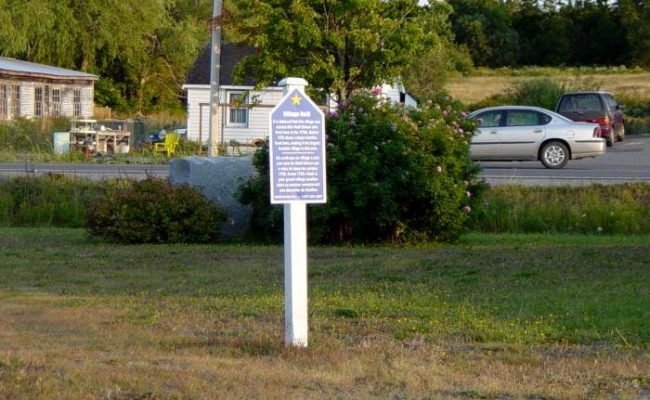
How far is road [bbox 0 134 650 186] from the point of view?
24.3 metres

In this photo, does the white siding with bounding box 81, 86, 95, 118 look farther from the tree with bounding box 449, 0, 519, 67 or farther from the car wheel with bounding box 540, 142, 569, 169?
the tree with bounding box 449, 0, 519, 67

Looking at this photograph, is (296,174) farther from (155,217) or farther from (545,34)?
(545,34)

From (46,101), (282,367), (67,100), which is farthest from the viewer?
(67,100)

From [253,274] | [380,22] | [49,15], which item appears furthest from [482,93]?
[253,274]

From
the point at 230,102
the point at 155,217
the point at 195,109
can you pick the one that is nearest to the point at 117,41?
the point at 195,109

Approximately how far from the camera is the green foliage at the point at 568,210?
67.5 feet

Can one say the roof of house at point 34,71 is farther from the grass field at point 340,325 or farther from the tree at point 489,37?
the tree at point 489,37

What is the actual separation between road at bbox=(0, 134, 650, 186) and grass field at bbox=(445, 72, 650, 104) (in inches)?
980

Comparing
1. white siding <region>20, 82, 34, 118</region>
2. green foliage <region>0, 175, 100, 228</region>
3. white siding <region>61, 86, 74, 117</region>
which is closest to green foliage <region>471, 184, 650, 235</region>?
green foliage <region>0, 175, 100, 228</region>

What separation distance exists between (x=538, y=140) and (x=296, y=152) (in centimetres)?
2141

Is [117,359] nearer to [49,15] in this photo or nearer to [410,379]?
[410,379]

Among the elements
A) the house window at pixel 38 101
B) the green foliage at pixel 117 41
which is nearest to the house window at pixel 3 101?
the house window at pixel 38 101

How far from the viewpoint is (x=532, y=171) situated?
92.9ft

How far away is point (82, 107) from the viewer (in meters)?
55.7
